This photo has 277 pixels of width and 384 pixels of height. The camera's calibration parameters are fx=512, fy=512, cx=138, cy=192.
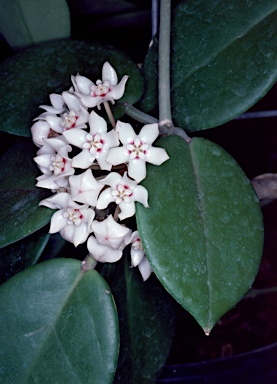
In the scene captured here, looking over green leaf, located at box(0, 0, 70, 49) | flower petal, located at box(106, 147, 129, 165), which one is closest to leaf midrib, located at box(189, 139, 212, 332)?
flower petal, located at box(106, 147, 129, 165)

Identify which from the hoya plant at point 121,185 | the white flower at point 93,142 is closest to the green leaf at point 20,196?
the hoya plant at point 121,185

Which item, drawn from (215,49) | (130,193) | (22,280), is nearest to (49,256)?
(22,280)

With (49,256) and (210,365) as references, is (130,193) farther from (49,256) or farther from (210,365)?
(210,365)

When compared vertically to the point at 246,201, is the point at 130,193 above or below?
above

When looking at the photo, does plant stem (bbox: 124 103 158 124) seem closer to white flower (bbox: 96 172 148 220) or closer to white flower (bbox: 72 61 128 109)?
white flower (bbox: 72 61 128 109)

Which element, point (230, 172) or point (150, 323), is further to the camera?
point (150, 323)

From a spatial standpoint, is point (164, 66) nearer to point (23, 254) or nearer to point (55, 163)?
point (55, 163)

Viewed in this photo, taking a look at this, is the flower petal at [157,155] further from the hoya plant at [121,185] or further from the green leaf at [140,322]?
the green leaf at [140,322]
